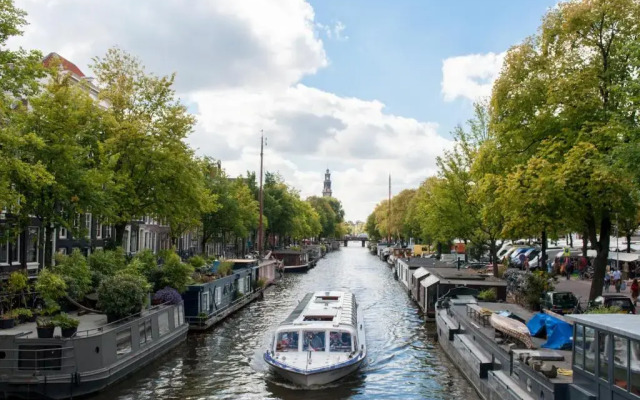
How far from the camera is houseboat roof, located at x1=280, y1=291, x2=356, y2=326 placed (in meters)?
26.6

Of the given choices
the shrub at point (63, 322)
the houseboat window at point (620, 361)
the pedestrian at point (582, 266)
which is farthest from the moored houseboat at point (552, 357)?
the pedestrian at point (582, 266)

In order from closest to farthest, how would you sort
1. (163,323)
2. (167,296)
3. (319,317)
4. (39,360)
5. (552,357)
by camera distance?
1. (552,357)
2. (39,360)
3. (319,317)
4. (163,323)
5. (167,296)

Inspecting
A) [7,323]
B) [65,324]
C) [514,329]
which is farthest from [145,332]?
[514,329]

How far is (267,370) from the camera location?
2605 cm

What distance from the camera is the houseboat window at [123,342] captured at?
2328 cm

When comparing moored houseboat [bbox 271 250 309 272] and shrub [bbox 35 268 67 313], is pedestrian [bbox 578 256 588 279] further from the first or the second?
shrub [bbox 35 268 67 313]

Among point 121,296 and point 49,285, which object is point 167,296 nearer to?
point 121,296

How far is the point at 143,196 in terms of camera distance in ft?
131

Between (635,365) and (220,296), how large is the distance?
1209 inches

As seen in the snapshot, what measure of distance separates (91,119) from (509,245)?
219ft

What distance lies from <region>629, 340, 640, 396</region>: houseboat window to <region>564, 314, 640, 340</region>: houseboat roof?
0.20m

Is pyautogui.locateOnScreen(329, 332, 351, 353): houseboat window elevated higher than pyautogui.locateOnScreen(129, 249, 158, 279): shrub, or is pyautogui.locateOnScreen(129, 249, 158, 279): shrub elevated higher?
pyautogui.locateOnScreen(129, 249, 158, 279): shrub

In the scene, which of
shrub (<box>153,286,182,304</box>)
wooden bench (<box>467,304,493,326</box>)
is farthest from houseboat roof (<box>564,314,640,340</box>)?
shrub (<box>153,286,182,304</box>)

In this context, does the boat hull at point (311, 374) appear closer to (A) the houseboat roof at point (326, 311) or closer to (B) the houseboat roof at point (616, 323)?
(A) the houseboat roof at point (326, 311)
